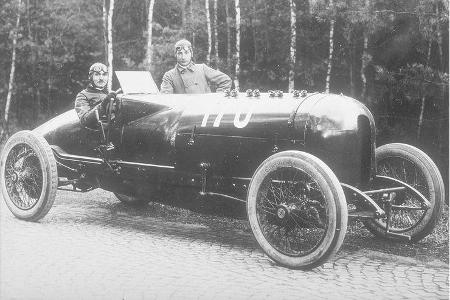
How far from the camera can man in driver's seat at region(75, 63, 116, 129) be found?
597 cm

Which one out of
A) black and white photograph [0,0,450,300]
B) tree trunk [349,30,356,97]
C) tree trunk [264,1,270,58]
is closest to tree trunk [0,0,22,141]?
tree trunk [264,1,270,58]

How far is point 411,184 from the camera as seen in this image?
542cm

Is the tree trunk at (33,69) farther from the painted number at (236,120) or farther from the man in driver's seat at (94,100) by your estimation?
the painted number at (236,120)

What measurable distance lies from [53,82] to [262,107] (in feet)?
64.7

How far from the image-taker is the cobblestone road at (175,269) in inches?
151

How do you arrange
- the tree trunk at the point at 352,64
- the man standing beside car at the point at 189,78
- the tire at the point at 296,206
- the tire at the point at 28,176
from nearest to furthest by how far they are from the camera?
the tire at the point at 296,206 → the tire at the point at 28,176 → the man standing beside car at the point at 189,78 → the tree trunk at the point at 352,64

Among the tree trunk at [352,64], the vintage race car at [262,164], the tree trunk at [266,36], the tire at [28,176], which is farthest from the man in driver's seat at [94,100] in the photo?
the tree trunk at [266,36]

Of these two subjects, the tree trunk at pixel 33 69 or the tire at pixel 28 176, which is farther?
the tree trunk at pixel 33 69

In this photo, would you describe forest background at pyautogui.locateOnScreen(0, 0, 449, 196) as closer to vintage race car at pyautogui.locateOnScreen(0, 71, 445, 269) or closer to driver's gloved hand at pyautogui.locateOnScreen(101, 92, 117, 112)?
vintage race car at pyautogui.locateOnScreen(0, 71, 445, 269)

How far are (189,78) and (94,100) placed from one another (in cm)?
118

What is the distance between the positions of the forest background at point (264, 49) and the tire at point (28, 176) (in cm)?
723

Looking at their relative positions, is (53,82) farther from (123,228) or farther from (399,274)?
(399,274)

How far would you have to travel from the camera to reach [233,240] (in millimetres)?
5375

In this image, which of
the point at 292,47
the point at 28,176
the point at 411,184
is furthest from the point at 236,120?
the point at 292,47
